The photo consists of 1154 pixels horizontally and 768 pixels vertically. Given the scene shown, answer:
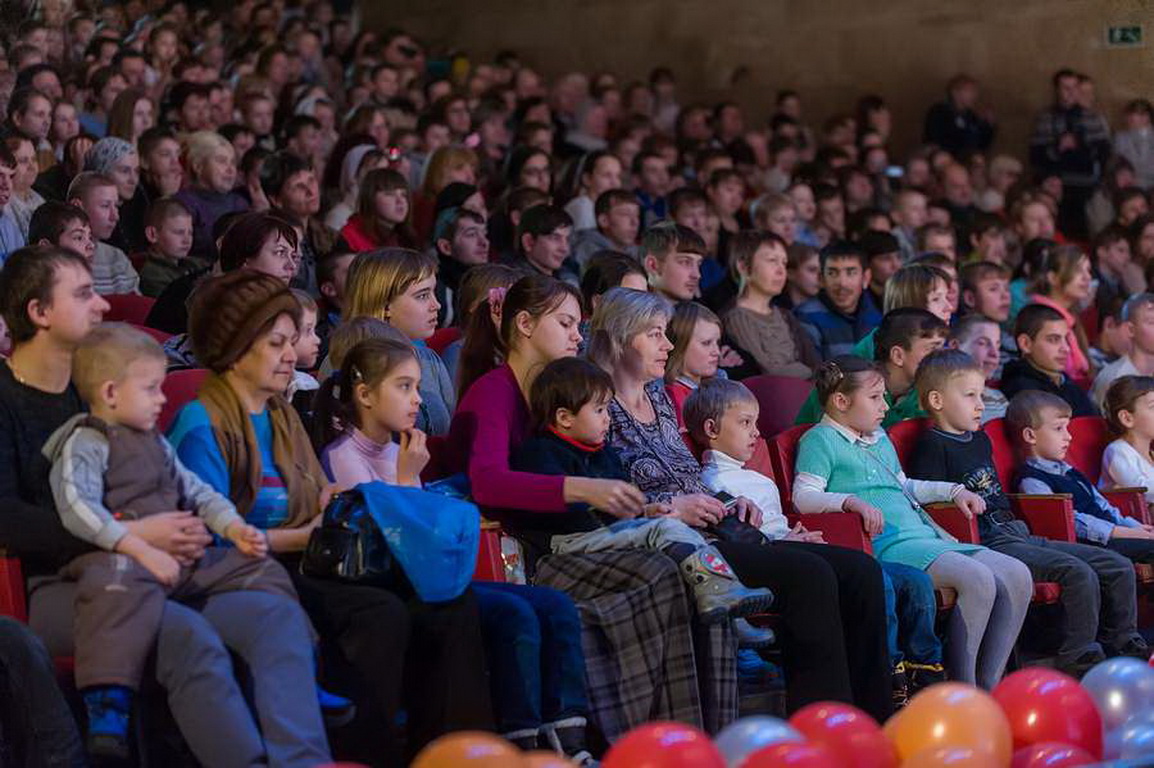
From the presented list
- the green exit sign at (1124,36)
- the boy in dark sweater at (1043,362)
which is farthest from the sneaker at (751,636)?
the green exit sign at (1124,36)

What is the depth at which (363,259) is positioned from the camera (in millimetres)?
4766

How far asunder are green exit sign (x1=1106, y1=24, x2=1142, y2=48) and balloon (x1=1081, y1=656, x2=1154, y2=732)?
3232 mm

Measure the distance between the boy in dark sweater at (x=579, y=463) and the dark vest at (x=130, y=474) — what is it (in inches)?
41.8

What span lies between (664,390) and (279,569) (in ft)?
5.15

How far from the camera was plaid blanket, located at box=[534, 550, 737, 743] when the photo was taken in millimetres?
4031

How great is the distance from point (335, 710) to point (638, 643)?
2.66 ft

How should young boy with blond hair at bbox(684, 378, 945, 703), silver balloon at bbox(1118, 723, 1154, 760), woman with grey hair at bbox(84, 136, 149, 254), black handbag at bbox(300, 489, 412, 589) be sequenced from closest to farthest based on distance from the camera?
1. silver balloon at bbox(1118, 723, 1154, 760)
2. black handbag at bbox(300, 489, 412, 589)
3. young boy with blond hair at bbox(684, 378, 945, 703)
4. woman with grey hair at bbox(84, 136, 149, 254)

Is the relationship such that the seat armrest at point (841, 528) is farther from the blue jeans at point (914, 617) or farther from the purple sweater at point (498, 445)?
the purple sweater at point (498, 445)

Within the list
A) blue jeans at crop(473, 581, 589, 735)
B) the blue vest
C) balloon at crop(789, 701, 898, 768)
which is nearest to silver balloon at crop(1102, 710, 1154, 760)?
balloon at crop(789, 701, 898, 768)

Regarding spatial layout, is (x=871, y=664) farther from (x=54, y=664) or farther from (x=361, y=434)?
(x=54, y=664)

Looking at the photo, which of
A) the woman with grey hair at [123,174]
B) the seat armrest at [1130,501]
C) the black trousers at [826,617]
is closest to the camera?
the black trousers at [826,617]

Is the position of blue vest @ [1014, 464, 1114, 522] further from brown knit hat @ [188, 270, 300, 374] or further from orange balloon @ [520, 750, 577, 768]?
orange balloon @ [520, 750, 577, 768]

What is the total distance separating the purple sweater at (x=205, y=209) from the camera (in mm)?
6477

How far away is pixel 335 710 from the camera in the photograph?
3512 millimetres
